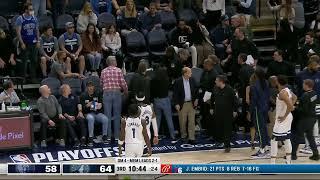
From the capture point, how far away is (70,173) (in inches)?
412

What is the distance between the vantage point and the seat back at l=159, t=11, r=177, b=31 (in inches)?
824

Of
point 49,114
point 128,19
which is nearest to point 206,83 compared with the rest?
point 49,114

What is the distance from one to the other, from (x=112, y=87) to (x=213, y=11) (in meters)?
4.70

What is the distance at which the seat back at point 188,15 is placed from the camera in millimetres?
20938

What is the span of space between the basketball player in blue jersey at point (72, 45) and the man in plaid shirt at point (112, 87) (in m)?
1.25

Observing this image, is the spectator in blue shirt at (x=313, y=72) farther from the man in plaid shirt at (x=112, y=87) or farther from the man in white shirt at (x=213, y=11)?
the man in white shirt at (x=213, y=11)

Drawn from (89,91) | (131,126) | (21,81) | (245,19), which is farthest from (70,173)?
(245,19)

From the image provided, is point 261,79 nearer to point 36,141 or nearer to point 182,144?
point 182,144

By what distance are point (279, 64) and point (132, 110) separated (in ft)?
18.5

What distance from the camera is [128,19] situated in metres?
20.2

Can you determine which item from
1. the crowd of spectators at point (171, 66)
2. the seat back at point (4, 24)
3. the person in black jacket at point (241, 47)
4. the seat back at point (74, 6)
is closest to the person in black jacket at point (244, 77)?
the crowd of spectators at point (171, 66)

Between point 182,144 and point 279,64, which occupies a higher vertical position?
point 279,64

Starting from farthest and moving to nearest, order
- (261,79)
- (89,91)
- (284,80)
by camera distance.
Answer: (89,91), (261,79), (284,80)

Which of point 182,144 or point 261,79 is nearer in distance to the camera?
point 261,79
